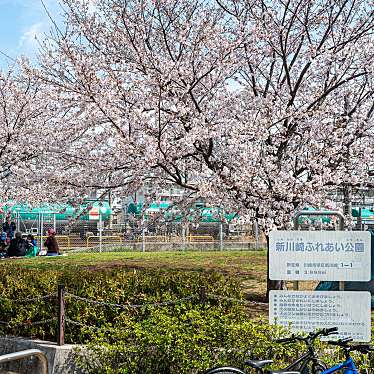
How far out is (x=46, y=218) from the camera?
2697 cm

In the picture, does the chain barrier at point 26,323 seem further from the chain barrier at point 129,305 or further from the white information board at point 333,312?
the white information board at point 333,312

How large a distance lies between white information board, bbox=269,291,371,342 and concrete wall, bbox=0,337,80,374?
2.53 metres

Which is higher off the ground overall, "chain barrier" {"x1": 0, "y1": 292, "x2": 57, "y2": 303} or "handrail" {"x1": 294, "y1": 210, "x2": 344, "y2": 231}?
"handrail" {"x1": 294, "y1": 210, "x2": 344, "y2": 231}

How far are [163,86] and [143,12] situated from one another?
61.4 inches

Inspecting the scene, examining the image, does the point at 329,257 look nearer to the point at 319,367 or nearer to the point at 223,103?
the point at 319,367

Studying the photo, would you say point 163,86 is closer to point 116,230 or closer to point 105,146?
point 105,146

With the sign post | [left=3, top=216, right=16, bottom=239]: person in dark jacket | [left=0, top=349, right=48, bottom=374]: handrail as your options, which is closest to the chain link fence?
[left=3, top=216, right=16, bottom=239]: person in dark jacket

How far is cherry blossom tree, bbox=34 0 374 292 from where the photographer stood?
9.57m

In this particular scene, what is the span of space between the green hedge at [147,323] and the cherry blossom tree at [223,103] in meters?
2.16

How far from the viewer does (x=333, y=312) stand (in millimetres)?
5859

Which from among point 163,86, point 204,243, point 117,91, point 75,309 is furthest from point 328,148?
point 204,243

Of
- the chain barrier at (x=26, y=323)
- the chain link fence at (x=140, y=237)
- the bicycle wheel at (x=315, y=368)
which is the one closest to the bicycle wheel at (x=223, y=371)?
the bicycle wheel at (x=315, y=368)

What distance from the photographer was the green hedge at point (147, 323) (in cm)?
575

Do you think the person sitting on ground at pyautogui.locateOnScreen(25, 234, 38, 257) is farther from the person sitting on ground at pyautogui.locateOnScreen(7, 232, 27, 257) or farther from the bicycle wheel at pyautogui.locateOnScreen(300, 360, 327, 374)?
the bicycle wheel at pyautogui.locateOnScreen(300, 360, 327, 374)
